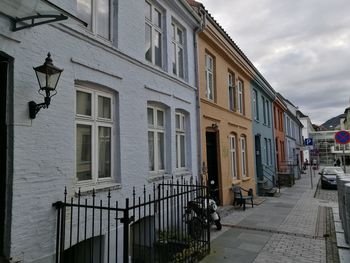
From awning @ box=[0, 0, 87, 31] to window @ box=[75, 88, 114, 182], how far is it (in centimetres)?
135

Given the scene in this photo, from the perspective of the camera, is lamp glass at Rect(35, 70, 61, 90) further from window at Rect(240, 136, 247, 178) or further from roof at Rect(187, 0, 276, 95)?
window at Rect(240, 136, 247, 178)

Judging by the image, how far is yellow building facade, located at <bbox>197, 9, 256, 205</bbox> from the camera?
10.2m

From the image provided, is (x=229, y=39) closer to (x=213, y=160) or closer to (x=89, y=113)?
(x=213, y=160)

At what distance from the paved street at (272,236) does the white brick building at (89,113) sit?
2110mm

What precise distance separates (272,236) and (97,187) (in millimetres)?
4790

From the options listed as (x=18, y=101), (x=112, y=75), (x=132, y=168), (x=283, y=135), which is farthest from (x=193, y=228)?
(x=283, y=135)

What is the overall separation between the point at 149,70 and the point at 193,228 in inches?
144

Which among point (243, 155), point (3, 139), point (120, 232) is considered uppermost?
point (3, 139)

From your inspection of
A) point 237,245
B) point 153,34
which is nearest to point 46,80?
point 153,34

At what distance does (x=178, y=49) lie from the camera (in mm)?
8898

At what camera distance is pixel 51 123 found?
429cm

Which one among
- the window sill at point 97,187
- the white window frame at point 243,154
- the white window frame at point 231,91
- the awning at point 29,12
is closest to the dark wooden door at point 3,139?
the awning at point 29,12

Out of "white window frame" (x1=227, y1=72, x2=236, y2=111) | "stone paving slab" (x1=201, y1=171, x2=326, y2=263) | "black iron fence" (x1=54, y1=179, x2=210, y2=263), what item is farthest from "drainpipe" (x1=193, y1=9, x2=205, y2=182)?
"white window frame" (x1=227, y1=72, x2=236, y2=111)

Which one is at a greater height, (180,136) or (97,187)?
(180,136)
